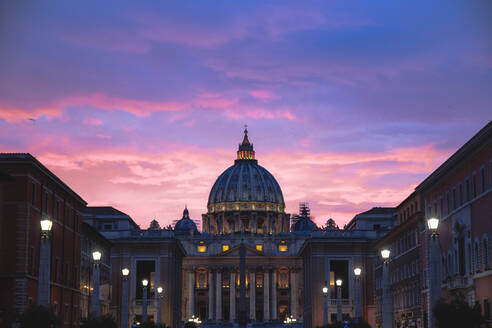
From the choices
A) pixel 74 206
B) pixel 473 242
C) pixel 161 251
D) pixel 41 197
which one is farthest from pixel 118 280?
pixel 473 242

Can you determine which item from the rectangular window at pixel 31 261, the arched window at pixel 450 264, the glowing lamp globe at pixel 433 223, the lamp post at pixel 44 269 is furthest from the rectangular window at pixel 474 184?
the rectangular window at pixel 31 261

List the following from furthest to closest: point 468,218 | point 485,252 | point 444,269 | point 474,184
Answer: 1. point 444,269
2. point 468,218
3. point 474,184
4. point 485,252

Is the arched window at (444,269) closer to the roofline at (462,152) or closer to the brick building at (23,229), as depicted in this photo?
the roofline at (462,152)

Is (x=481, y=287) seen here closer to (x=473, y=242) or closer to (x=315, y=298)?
(x=473, y=242)

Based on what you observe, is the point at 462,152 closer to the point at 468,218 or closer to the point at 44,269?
the point at 468,218

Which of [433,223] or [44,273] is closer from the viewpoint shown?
[433,223]

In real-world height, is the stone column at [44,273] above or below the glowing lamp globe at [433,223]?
below

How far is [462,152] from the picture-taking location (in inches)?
2443

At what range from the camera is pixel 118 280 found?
484 feet

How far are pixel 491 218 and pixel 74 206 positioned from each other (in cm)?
4171

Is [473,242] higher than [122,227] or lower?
lower

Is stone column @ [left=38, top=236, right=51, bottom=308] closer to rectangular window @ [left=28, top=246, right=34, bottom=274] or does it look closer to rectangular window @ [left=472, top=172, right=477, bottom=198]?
rectangular window @ [left=28, top=246, right=34, bottom=274]

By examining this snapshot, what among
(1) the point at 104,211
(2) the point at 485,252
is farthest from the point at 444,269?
(1) the point at 104,211

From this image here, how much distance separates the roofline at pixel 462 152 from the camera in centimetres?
5515
